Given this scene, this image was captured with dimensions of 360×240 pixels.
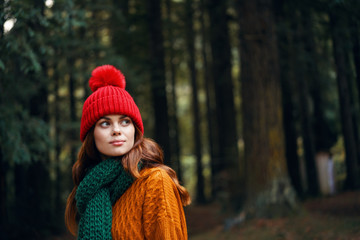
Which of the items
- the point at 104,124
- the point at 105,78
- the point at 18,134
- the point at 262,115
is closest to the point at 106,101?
the point at 104,124

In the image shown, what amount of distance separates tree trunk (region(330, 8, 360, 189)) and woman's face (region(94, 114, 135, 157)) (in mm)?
6808

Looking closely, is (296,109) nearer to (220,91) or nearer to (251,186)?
(220,91)

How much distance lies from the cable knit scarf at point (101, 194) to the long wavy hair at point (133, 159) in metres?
0.09

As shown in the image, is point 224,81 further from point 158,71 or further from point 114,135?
point 114,135

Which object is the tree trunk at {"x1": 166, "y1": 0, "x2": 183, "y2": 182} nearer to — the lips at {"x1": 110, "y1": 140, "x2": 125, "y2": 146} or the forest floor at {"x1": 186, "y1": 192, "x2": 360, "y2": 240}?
the forest floor at {"x1": 186, "y1": 192, "x2": 360, "y2": 240}

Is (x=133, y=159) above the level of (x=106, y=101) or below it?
below

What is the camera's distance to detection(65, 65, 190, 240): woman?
2.25m

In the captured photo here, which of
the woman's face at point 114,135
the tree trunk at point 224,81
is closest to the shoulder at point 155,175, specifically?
the woman's face at point 114,135

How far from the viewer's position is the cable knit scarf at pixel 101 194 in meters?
2.32

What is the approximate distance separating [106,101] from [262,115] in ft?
19.7

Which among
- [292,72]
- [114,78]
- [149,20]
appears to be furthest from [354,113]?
[114,78]

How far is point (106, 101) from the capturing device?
2.56 m

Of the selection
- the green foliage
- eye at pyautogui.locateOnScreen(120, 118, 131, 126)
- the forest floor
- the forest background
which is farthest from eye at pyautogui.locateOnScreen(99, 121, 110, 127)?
the forest floor

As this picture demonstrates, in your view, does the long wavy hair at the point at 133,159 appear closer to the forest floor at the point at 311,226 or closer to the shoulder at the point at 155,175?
the shoulder at the point at 155,175
